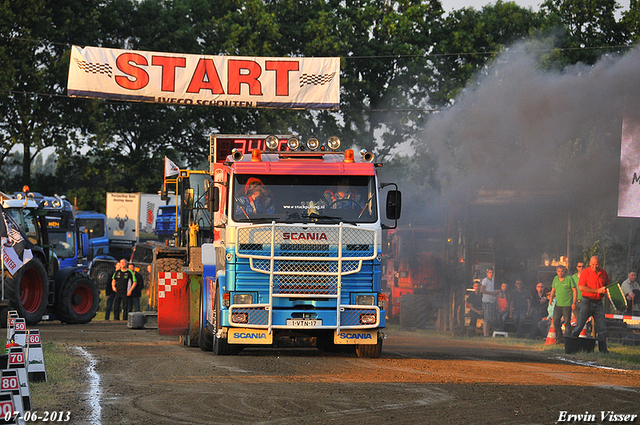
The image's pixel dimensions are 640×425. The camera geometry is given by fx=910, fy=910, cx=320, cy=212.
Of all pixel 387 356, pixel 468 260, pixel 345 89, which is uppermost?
pixel 345 89

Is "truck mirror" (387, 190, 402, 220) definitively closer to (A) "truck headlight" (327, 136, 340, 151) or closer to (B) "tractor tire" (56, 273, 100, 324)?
(A) "truck headlight" (327, 136, 340, 151)

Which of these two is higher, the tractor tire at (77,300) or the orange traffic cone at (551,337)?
the tractor tire at (77,300)

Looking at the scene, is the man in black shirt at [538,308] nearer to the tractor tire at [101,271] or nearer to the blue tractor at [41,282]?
the blue tractor at [41,282]

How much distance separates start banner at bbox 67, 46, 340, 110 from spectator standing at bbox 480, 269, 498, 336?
6.06 meters

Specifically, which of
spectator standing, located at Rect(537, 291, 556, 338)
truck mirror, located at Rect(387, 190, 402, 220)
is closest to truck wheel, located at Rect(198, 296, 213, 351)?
truck mirror, located at Rect(387, 190, 402, 220)

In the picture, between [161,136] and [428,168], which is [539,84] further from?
[161,136]

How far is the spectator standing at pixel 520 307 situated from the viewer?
23.3 meters

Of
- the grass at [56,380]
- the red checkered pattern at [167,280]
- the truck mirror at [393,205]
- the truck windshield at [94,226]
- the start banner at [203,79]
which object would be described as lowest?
the grass at [56,380]

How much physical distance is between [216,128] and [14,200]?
27696 mm

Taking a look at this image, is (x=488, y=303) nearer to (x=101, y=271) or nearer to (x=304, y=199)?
(x=304, y=199)

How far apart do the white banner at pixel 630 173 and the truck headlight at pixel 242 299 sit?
726 centimetres

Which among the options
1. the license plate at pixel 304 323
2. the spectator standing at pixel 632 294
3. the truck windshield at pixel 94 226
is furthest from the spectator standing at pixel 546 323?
the truck windshield at pixel 94 226

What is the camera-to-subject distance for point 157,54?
23.3 meters

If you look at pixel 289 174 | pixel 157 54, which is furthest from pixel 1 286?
pixel 289 174
